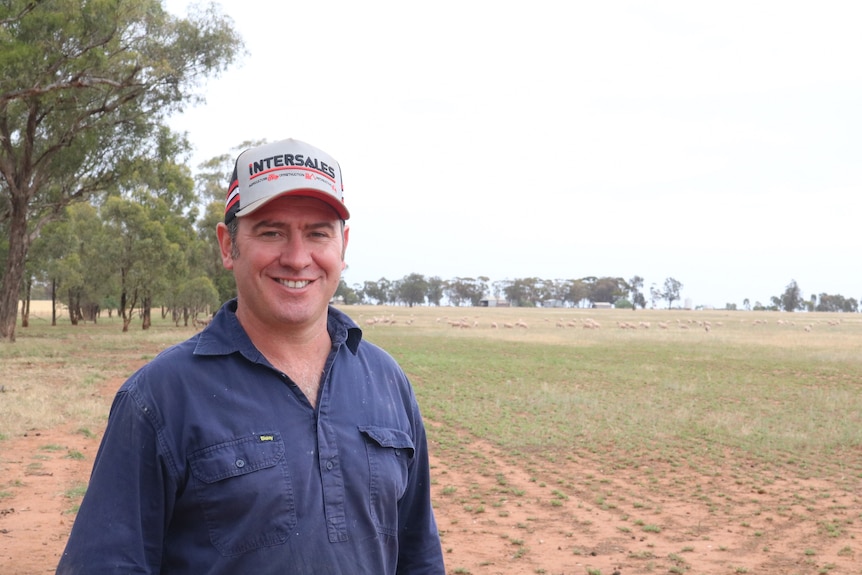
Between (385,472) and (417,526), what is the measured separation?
1.28 feet

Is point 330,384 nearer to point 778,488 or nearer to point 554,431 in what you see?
point 778,488

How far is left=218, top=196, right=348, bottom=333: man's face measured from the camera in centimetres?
216

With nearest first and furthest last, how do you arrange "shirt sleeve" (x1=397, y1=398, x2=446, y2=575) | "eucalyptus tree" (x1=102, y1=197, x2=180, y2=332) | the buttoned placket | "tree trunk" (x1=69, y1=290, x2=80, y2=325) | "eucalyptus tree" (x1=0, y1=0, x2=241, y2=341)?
the buttoned placket, "shirt sleeve" (x1=397, y1=398, x2=446, y2=575), "eucalyptus tree" (x1=0, y1=0, x2=241, y2=341), "eucalyptus tree" (x1=102, y1=197, x2=180, y2=332), "tree trunk" (x1=69, y1=290, x2=80, y2=325)

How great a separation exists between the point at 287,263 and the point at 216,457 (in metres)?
0.54

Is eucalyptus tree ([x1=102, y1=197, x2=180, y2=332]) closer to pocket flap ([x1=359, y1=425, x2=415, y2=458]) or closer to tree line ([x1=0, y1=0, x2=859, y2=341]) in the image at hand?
tree line ([x1=0, y1=0, x2=859, y2=341])

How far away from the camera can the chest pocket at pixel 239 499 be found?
189 centimetres

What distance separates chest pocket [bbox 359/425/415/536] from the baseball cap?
0.63m

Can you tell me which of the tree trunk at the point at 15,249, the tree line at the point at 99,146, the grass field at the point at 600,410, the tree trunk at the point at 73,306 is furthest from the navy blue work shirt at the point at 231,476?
the tree trunk at the point at 73,306

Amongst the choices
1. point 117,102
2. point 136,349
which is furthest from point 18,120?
point 136,349

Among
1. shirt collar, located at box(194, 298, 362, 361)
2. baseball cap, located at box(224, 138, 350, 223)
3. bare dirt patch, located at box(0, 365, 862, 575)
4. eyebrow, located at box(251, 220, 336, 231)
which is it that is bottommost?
bare dirt patch, located at box(0, 365, 862, 575)

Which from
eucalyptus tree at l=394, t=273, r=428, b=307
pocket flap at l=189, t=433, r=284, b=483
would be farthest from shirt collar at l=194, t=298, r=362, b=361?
eucalyptus tree at l=394, t=273, r=428, b=307

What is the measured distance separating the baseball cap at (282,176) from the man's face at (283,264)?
49 millimetres

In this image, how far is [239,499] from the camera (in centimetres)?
191

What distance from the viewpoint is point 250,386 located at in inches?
80.4
